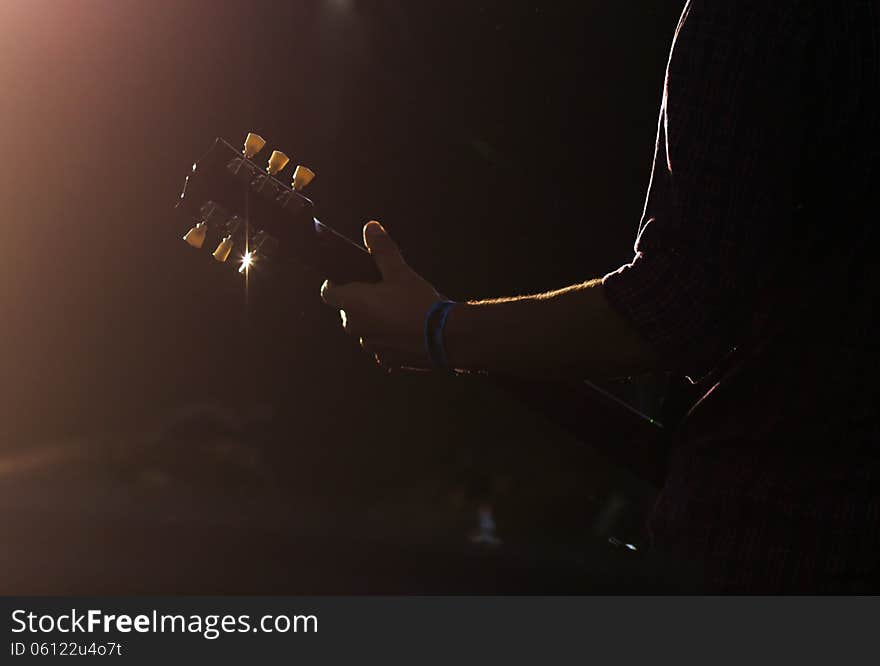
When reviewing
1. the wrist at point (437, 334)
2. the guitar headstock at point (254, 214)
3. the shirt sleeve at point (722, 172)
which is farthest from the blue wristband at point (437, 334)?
the guitar headstock at point (254, 214)

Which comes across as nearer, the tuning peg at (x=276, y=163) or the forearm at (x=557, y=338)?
the forearm at (x=557, y=338)

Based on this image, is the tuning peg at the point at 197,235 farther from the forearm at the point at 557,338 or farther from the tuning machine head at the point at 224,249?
the forearm at the point at 557,338

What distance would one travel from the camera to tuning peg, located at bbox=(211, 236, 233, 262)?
4.69 feet

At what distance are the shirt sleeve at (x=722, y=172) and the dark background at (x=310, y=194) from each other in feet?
16.0

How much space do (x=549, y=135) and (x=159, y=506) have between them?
4.80 metres

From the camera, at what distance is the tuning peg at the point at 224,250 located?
1.43 m

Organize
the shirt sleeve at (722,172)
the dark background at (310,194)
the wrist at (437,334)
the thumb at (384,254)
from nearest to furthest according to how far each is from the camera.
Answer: the shirt sleeve at (722,172), the wrist at (437,334), the thumb at (384,254), the dark background at (310,194)

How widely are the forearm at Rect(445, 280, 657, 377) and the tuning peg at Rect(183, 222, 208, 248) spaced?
0.54 metres

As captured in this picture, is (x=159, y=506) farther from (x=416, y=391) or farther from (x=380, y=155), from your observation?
(x=380, y=155)

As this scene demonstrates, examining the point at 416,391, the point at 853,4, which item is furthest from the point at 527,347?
the point at 416,391

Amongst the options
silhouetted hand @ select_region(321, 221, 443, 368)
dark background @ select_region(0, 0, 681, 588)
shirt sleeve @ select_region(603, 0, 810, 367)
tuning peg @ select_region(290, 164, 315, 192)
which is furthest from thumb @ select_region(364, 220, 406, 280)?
dark background @ select_region(0, 0, 681, 588)

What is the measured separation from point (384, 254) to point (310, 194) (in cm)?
588

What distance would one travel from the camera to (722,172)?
92 centimetres

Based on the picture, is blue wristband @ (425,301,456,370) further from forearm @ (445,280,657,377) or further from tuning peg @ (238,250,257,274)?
tuning peg @ (238,250,257,274)
